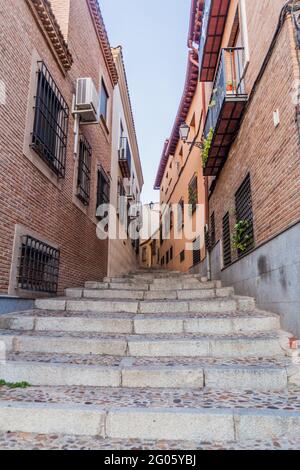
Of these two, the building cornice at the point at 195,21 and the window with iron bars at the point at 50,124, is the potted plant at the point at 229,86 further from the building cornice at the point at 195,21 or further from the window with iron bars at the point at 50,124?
the building cornice at the point at 195,21

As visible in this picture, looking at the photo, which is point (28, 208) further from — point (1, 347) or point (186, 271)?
point (186, 271)

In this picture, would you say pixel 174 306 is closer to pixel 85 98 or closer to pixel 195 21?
pixel 85 98

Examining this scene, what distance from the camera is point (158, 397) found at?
9.17 feet

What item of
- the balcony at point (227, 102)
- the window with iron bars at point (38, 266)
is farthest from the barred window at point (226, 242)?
the window with iron bars at point (38, 266)

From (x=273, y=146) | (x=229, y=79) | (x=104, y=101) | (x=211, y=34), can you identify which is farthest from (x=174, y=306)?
(x=104, y=101)

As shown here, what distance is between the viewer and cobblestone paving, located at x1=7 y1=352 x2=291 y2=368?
3.32 m

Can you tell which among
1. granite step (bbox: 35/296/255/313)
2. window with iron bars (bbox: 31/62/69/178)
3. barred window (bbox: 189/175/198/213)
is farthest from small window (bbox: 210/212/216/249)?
window with iron bars (bbox: 31/62/69/178)

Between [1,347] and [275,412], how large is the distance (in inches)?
121

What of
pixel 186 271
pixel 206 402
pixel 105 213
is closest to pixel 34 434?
pixel 206 402

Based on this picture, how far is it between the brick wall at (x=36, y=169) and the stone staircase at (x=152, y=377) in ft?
4.76

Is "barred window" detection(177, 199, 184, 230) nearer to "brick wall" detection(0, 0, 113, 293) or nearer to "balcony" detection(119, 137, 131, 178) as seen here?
"balcony" detection(119, 137, 131, 178)

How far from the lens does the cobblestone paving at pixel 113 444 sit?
7.25 feet

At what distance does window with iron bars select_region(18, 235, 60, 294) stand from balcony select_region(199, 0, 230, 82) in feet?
24.4

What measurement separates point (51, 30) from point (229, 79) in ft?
12.2
